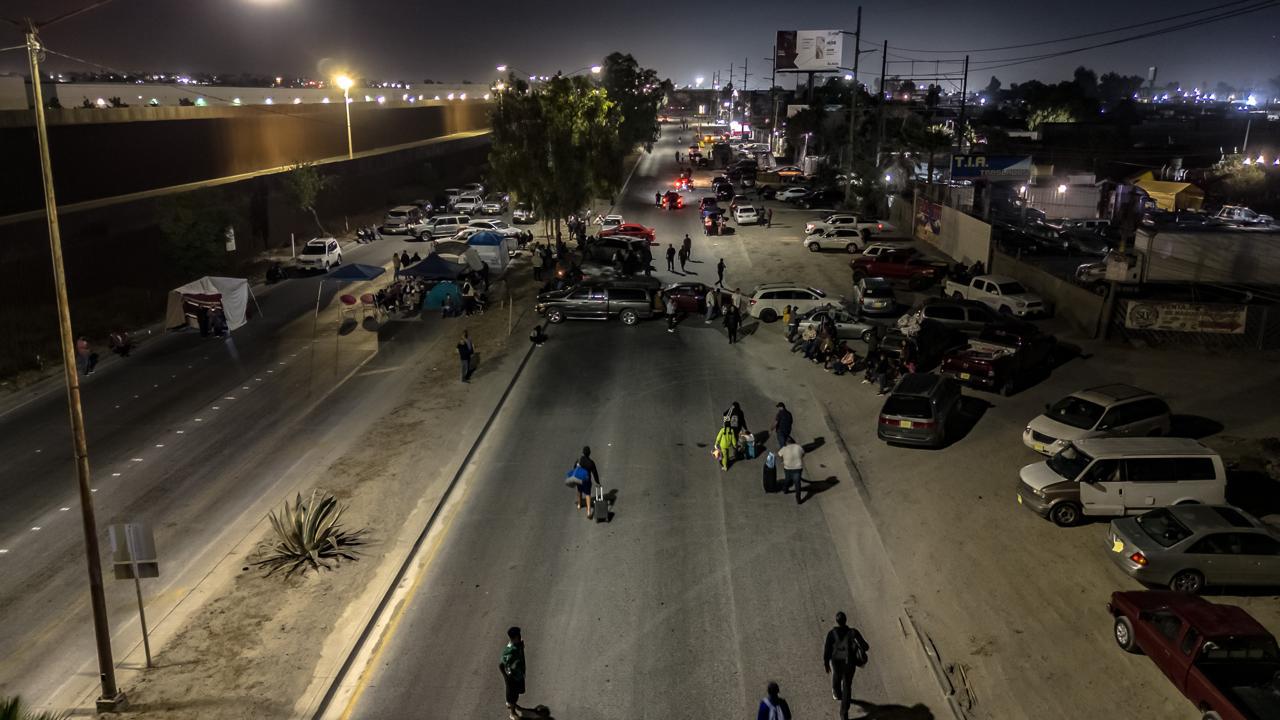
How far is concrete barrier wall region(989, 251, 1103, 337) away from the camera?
2789cm

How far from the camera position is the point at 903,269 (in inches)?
1449

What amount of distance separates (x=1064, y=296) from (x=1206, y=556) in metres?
18.5

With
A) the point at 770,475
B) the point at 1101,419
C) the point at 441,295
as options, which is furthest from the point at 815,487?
the point at 441,295

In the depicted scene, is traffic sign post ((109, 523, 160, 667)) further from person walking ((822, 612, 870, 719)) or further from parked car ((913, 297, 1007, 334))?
parked car ((913, 297, 1007, 334))

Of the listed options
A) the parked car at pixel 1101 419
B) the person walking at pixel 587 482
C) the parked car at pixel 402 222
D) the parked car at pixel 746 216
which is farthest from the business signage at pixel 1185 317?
the parked car at pixel 402 222

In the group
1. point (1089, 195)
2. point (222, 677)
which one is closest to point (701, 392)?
point (222, 677)

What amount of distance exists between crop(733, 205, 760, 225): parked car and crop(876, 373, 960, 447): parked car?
36091mm

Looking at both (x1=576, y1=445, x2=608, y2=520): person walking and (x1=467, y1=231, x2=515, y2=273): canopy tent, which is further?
(x1=467, y1=231, x2=515, y2=273): canopy tent

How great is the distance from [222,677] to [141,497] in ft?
24.6

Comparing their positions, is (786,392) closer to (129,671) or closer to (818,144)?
(129,671)

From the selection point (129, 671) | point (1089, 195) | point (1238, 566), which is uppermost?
point (1089, 195)

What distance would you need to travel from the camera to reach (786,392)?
2347cm

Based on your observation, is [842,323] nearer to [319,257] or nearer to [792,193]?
[319,257]

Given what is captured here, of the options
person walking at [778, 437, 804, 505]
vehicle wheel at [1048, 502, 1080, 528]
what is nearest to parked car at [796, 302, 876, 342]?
person walking at [778, 437, 804, 505]
